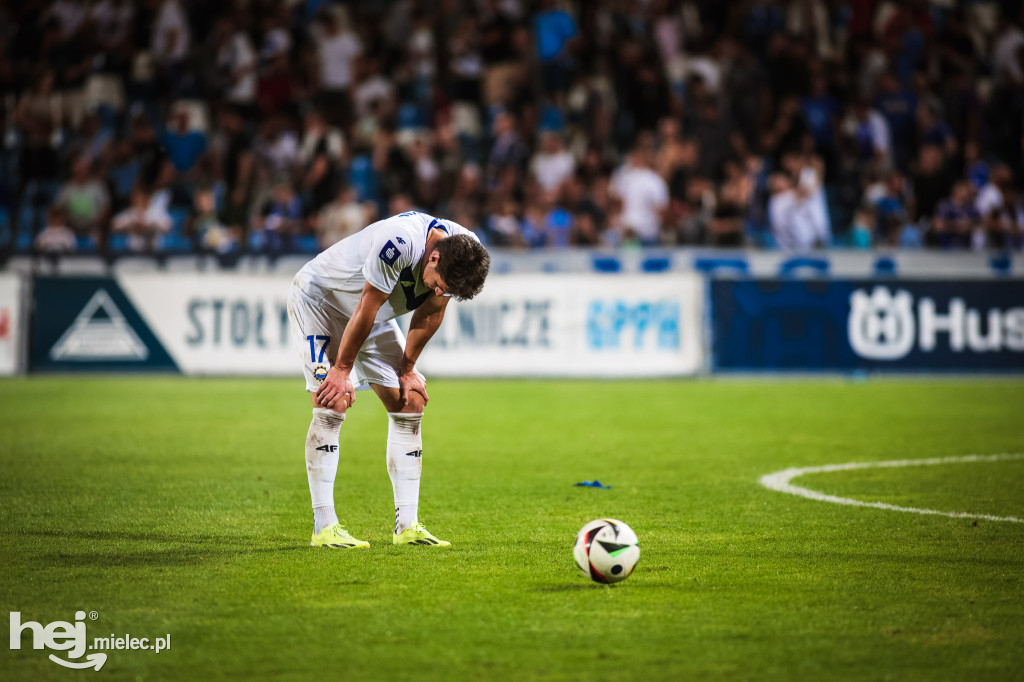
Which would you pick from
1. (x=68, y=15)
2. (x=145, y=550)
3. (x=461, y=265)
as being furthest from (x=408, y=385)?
(x=68, y=15)

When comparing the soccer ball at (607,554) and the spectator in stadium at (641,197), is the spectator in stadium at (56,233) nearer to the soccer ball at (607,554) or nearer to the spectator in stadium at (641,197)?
the spectator in stadium at (641,197)

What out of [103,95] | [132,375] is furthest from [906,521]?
[103,95]

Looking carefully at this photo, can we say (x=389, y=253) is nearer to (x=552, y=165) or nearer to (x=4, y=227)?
(x=552, y=165)

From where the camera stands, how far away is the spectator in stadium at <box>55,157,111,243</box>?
58.9ft

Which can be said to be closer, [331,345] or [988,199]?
[331,345]

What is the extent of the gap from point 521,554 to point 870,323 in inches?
433

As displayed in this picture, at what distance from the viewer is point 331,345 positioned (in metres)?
6.23

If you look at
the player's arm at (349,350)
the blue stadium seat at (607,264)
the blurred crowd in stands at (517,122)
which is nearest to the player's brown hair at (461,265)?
the player's arm at (349,350)

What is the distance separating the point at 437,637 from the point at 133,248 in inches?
512

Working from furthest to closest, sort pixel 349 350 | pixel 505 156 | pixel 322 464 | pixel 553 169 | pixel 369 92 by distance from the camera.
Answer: pixel 369 92, pixel 505 156, pixel 553 169, pixel 322 464, pixel 349 350

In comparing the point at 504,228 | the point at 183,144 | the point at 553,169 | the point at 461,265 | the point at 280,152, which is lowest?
the point at 461,265

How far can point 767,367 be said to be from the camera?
51.6 ft

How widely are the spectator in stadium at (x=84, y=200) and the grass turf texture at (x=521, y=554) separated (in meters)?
6.98

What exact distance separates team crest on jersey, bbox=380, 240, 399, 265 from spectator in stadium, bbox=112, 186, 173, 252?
1134cm
